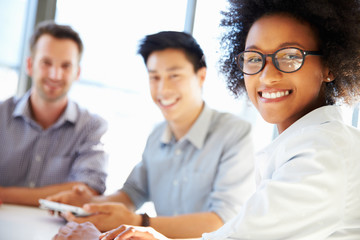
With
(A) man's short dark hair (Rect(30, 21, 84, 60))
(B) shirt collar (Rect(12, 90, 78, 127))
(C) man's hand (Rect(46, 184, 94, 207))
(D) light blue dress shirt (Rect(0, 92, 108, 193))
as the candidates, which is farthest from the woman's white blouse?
→ (A) man's short dark hair (Rect(30, 21, 84, 60))

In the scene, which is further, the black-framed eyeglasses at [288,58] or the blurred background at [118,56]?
the blurred background at [118,56]

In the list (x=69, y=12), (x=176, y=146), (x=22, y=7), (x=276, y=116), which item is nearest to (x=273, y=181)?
(x=276, y=116)

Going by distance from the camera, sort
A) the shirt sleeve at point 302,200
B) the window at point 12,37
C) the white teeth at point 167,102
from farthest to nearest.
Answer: the window at point 12,37 < the white teeth at point 167,102 < the shirt sleeve at point 302,200

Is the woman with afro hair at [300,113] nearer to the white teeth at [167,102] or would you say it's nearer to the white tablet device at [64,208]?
the white tablet device at [64,208]

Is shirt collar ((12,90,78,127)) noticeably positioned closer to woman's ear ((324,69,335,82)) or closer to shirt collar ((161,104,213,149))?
shirt collar ((161,104,213,149))

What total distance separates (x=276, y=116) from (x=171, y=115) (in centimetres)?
89

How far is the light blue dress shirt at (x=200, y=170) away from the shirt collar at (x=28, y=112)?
0.44m

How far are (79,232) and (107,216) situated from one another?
0.60 ft

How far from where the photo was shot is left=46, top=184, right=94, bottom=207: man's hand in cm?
148

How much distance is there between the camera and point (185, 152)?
1.76 m

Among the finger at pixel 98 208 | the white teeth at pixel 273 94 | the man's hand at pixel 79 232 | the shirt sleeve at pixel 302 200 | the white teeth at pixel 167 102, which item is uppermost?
the white teeth at pixel 273 94

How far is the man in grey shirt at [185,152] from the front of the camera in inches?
62.1

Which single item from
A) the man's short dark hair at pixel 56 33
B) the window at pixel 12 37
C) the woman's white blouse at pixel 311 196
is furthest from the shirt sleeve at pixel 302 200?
the window at pixel 12 37

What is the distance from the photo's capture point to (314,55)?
0.90m
